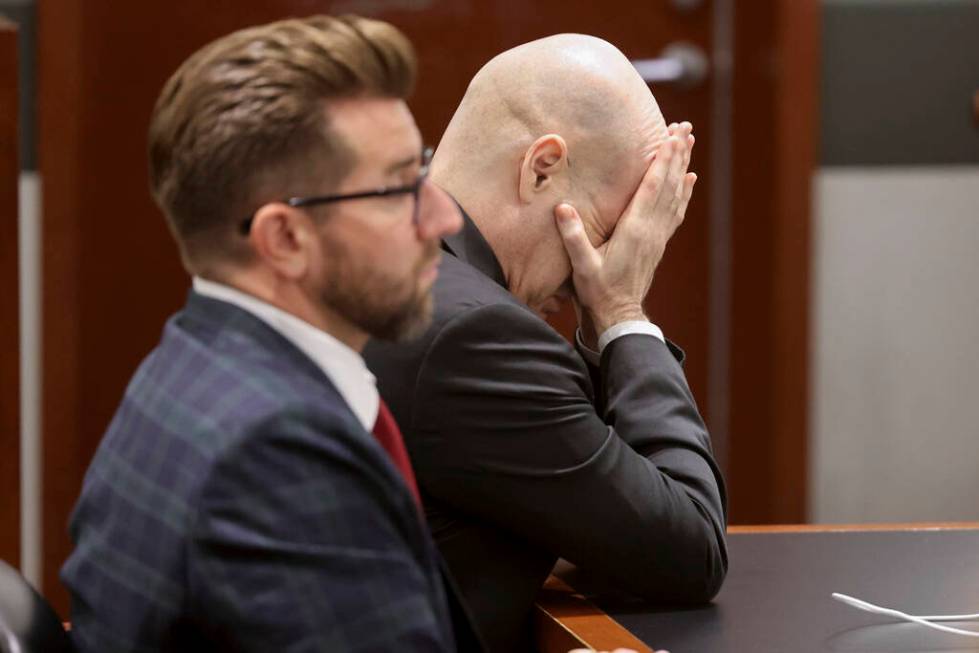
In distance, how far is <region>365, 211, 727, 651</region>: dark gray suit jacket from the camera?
1.55 meters

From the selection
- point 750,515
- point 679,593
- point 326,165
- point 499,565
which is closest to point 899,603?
point 679,593

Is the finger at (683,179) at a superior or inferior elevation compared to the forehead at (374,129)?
inferior

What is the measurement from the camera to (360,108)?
1.26 m

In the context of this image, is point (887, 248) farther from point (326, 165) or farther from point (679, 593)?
point (326, 165)

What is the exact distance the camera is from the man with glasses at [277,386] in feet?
3.63

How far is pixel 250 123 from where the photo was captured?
1.21 m

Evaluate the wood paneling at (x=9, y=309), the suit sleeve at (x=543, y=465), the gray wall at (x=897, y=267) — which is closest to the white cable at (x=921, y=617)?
the suit sleeve at (x=543, y=465)

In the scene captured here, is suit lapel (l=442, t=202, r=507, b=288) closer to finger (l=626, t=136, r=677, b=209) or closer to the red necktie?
finger (l=626, t=136, r=677, b=209)

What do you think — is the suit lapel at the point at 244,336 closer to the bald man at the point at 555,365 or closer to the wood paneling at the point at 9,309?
the bald man at the point at 555,365

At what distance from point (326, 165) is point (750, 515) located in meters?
2.30

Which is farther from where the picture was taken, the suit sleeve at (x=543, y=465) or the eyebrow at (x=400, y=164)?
the suit sleeve at (x=543, y=465)

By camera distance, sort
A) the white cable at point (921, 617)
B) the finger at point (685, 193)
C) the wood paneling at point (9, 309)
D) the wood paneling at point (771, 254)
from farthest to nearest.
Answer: the wood paneling at point (771, 254), the wood paneling at point (9, 309), the finger at point (685, 193), the white cable at point (921, 617)

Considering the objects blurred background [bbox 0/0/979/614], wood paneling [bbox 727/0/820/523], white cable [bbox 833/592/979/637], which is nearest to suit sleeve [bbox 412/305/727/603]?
white cable [bbox 833/592/979/637]

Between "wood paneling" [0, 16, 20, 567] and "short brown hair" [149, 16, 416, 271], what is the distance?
930 millimetres
